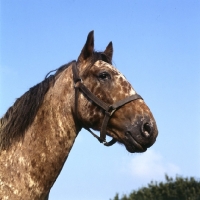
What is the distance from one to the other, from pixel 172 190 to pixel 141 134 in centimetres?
1536

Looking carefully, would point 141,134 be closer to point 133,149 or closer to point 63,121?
point 133,149

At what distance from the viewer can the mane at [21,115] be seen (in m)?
5.84

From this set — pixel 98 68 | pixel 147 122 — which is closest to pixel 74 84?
pixel 98 68

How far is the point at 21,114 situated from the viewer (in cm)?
593

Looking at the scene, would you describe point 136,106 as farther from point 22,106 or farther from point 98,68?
point 22,106

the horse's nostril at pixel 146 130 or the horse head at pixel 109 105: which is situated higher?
the horse head at pixel 109 105

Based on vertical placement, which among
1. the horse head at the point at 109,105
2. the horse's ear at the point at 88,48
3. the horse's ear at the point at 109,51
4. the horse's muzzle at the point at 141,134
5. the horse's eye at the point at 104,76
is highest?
the horse's ear at the point at 109,51

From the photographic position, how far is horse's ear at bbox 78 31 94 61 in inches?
245

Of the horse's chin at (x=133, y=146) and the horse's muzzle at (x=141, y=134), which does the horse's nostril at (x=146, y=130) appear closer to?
the horse's muzzle at (x=141, y=134)

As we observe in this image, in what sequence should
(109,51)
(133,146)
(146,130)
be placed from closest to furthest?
(146,130), (133,146), (109,51)

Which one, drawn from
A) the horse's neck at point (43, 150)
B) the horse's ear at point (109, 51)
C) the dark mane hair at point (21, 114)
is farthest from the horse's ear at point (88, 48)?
the horse's ear at point (109, 51)

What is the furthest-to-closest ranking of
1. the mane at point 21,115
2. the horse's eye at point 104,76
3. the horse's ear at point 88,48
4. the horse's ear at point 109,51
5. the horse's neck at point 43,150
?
the horse's ear at point 109,51 → the horse's ear at point 88,48 → the horse's eye at point 104,76 → the mane at point 21,115 → the horse's neck at point 43,150

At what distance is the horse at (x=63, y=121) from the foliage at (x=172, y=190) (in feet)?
46.4

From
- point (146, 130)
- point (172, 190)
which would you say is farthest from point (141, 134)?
point (172, 190)
